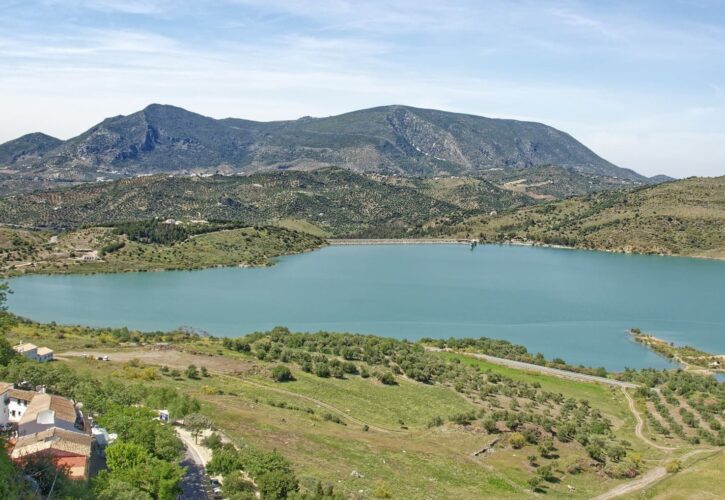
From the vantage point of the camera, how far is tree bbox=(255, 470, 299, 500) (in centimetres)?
2605

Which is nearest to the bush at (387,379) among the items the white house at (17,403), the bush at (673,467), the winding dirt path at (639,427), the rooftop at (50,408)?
the winding dirt path at (639,427)

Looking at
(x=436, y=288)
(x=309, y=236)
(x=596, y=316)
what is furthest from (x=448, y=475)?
(x=309, y=236)

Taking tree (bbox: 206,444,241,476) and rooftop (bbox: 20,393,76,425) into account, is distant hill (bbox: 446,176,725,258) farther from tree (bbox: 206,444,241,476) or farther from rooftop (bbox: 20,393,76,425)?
rooftop (bbox: 20,393,76,425)

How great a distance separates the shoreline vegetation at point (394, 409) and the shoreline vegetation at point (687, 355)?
616 cm

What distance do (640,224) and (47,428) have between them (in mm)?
164899

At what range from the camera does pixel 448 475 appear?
3331 cm

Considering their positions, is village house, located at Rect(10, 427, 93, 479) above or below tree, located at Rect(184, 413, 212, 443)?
above

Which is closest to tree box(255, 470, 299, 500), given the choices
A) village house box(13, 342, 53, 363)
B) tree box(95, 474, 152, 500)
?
tree box(95, 474, 152, 500)

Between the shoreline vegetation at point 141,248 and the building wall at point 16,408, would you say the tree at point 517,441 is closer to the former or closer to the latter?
the building wall at point 16,408

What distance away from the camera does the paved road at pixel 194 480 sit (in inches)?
1042

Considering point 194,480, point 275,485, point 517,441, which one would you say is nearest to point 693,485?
point 517,441

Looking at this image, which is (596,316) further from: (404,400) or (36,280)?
(36,280)

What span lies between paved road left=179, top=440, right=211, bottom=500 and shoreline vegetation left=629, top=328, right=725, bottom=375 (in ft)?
170

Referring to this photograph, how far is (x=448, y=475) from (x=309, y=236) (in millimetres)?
139435
